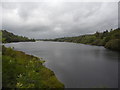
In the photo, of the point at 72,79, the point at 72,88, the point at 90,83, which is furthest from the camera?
the point at 72,79

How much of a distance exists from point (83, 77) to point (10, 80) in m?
13.3

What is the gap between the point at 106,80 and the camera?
2034 cm

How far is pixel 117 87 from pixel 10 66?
14.8 metres

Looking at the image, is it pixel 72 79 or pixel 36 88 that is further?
pixel 72 79

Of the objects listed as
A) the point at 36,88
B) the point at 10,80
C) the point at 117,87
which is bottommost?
the point at 117,87

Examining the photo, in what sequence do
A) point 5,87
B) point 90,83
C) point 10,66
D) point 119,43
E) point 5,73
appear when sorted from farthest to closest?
point 119,43, point 90,83, point 10,66, point 5,73, point 5,87

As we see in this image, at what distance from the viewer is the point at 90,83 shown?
18.7 m

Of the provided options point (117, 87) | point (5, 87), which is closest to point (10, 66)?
point (5, 87)

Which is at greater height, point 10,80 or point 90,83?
point 10,80

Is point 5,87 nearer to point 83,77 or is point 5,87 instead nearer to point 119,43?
point 83,77

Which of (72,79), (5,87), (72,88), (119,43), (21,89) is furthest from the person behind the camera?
(119,43)

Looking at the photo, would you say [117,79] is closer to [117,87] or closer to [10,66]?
[117,87]

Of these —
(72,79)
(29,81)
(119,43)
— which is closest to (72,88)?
(72,79)

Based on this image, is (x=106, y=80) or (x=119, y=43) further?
(x=119, y=43)
